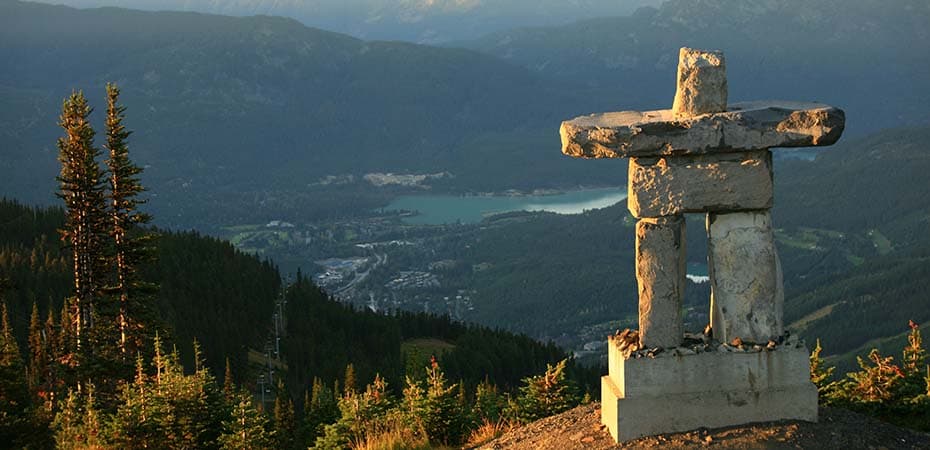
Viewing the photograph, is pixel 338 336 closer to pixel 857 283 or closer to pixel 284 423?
pixel 284 423

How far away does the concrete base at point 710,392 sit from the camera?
855 inches

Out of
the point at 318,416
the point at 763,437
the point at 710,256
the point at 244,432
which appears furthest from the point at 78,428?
the point at 763,437

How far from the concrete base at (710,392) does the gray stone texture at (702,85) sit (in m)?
4.75

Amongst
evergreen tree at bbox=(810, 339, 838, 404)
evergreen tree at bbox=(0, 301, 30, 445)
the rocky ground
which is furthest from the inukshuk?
evergreen tree at bbox=(0, 301, 30, 445)

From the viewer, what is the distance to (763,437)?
21219 millimetres

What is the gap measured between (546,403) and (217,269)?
260ft

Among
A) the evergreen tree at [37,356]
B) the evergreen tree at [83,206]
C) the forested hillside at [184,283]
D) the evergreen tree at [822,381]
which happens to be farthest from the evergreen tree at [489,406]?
the forested hillside at [184,283]

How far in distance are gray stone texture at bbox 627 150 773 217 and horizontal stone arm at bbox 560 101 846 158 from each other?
28 centimetres

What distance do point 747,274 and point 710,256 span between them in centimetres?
81

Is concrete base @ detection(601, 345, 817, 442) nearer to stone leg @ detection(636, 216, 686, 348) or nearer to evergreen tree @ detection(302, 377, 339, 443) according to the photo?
stone leg @ detection(636, 216, 686, 348)

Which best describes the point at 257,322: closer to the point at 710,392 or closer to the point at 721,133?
the point at 710,392

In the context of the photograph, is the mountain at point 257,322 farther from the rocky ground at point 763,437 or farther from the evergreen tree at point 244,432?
the rocky ground at point 763,437

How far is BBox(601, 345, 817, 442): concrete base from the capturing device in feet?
71.3

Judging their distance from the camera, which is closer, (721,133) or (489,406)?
(721,133)
